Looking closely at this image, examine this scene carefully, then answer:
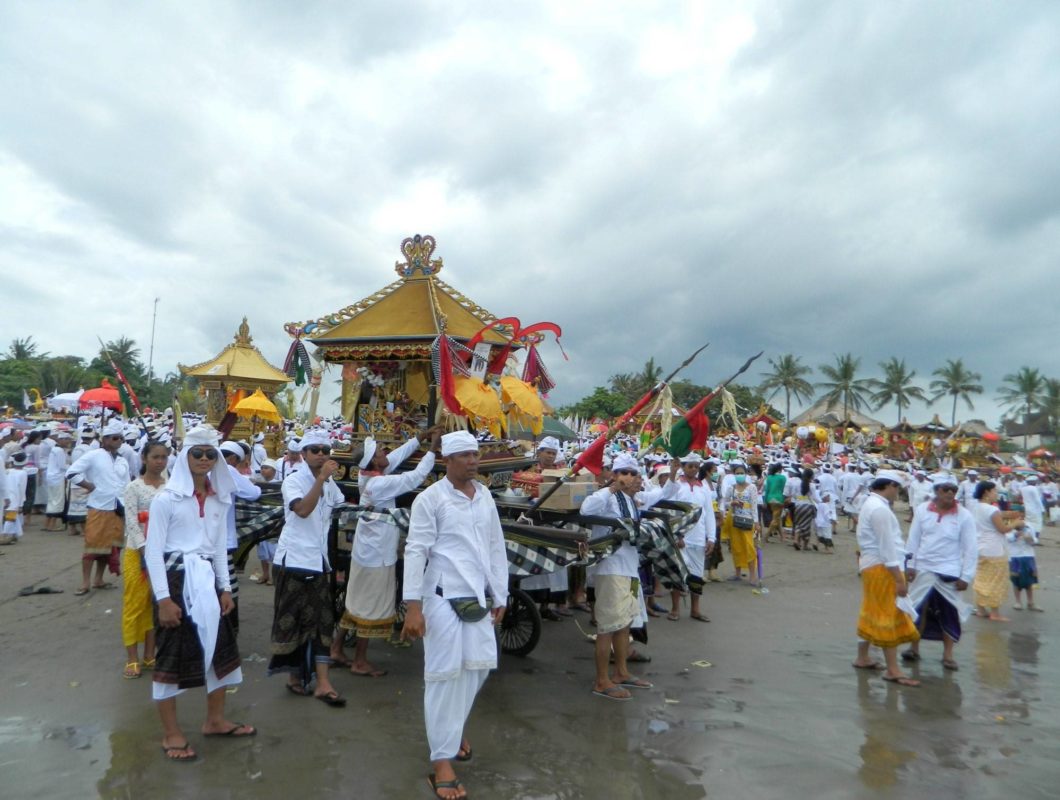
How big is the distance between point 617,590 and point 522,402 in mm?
1936

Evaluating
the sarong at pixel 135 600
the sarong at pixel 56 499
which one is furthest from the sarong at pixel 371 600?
the sarong at pixel 56 499

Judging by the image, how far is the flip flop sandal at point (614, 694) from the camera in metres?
5.21

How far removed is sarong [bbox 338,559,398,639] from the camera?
17.9 ft

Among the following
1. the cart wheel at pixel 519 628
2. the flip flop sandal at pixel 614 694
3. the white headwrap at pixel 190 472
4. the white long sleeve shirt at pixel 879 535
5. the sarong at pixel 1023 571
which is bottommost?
the flip flop sandal at pixel 614 694

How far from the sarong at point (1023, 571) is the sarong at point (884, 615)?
431cm

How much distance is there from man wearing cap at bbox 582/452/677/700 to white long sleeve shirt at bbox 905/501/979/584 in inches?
116

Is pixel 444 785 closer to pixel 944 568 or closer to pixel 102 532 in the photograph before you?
pixel 944 568

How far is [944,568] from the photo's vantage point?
6.25 metres

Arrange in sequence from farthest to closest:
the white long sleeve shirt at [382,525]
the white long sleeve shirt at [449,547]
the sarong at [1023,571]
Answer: the sarong at [1023,571] < the white long sleeve shirt at [382,525] < the white long sleeve shirt at [449,547]

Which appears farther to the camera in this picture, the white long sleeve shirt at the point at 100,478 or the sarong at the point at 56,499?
the sarong at the point at 56,499

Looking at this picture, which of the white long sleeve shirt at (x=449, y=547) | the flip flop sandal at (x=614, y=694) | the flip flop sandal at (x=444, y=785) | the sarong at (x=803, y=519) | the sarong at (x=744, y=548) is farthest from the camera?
the sarong at (x=803, y=519)

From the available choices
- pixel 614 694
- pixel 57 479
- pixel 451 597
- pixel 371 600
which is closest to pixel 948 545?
pixel 614 694

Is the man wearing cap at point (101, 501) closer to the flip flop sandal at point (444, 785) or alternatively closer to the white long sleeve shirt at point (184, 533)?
the white long sleeve shirt at point (184, 533)

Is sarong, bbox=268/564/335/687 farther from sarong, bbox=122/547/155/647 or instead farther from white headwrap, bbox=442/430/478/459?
white headwrap, bbox=442/430/478/459
